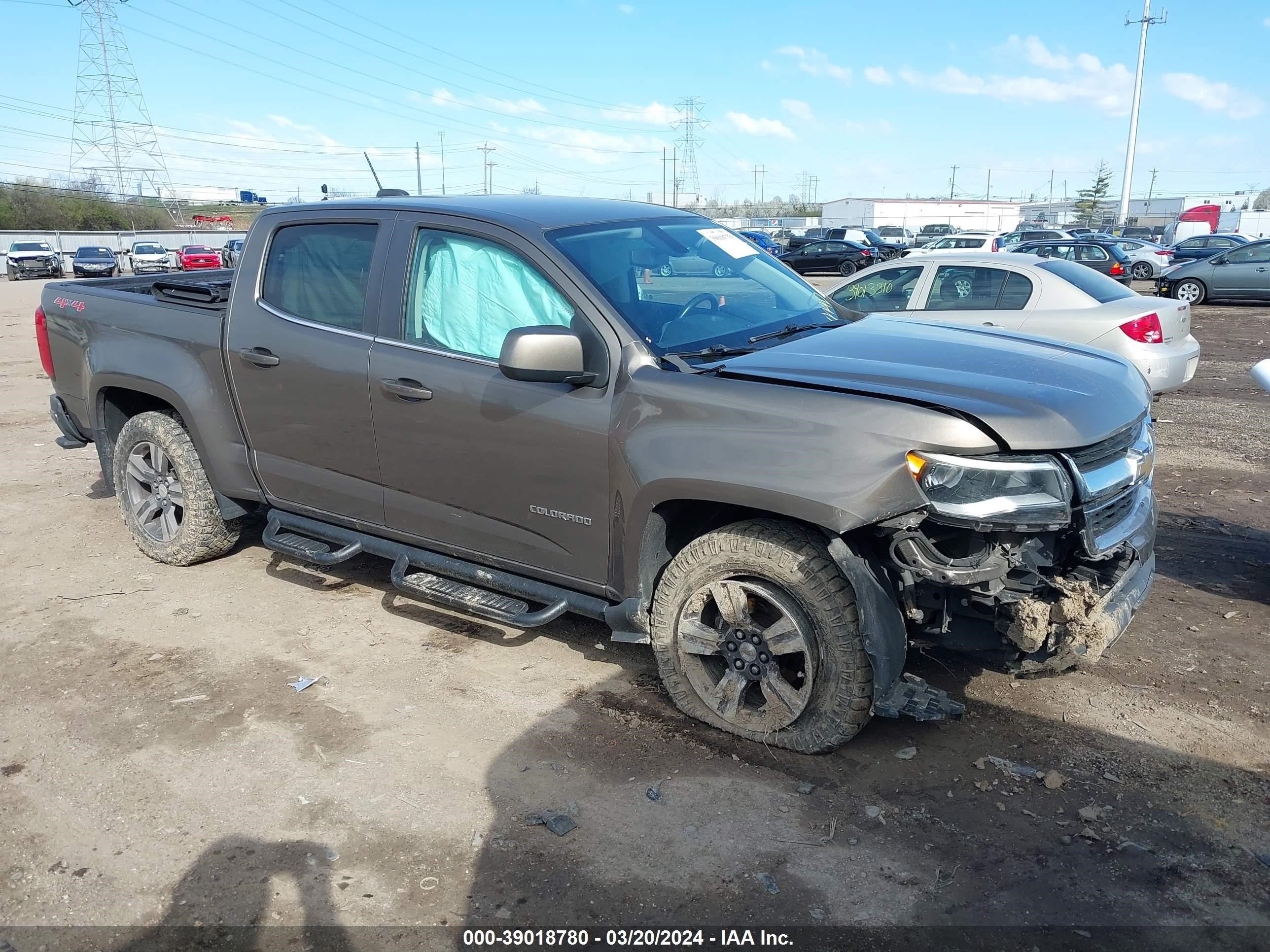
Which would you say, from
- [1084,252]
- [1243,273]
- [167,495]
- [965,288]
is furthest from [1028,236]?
[167,495]

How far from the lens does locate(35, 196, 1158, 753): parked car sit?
316 cm

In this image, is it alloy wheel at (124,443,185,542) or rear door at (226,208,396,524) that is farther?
alloy wheel at (124,443,185,542)

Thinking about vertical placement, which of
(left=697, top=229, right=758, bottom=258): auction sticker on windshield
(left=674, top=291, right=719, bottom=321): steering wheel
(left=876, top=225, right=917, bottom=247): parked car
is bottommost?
(left=674, top=291, right=719, bottom=321): steering wheel

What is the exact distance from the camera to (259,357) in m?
4.73

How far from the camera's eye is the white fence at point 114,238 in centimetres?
5503

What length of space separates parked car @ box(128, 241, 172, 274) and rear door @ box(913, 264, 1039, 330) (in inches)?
1563

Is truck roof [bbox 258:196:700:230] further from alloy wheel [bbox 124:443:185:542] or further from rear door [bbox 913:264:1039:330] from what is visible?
rear door [bbox 913:264:1039:330]

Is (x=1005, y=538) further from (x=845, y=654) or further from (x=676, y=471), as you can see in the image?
(x=676, y=471)

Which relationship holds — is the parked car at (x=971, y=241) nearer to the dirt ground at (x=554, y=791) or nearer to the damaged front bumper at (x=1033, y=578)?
the dirt ground at (x=554, y=791)

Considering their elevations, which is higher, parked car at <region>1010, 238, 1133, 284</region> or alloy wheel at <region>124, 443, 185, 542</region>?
parked car at <region>1010, 238, 1133, 284</region>

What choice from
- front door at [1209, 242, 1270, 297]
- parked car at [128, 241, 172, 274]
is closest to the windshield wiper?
front door at [1209, 242, 1270, 297]

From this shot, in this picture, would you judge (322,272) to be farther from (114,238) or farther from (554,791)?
(114,238)

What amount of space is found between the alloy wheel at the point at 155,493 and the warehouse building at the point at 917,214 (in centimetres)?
8779

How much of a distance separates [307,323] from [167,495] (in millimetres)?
1755
